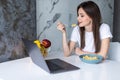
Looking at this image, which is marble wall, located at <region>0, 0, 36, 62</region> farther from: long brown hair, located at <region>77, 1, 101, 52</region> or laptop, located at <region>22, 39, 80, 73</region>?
long brown hair, located at <region>77, 1, 101, 52</region>

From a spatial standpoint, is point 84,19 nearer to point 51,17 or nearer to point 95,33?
point 95,33

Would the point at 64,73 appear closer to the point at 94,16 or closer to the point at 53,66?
the point at 53,66

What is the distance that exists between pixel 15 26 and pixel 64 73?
1.94ft

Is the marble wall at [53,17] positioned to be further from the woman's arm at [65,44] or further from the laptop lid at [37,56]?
the laptop lid at [37,56]

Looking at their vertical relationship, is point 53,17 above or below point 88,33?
above

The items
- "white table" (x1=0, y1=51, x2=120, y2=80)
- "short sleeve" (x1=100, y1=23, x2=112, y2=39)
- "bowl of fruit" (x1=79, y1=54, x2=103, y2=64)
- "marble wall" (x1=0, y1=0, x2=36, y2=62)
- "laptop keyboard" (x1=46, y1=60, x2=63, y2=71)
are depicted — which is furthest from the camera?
"short sleeve" (x1=100, y1=23, x2=112, y2=39)

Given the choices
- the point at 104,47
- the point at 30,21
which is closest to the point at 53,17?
the point at 30,21

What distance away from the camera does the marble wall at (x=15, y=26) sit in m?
1.62

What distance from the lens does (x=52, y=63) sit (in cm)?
149

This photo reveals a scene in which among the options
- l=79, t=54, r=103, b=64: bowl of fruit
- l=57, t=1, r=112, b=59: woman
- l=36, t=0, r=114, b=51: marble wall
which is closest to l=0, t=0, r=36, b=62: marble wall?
l=36, t=0, r=114, b=51: marble wall

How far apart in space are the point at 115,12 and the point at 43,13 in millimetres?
968

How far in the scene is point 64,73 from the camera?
1305 mm

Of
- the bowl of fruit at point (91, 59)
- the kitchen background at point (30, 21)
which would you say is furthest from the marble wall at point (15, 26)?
the bowl of fruit at point (91, 59)

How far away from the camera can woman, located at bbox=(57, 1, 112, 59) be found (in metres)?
1.81
